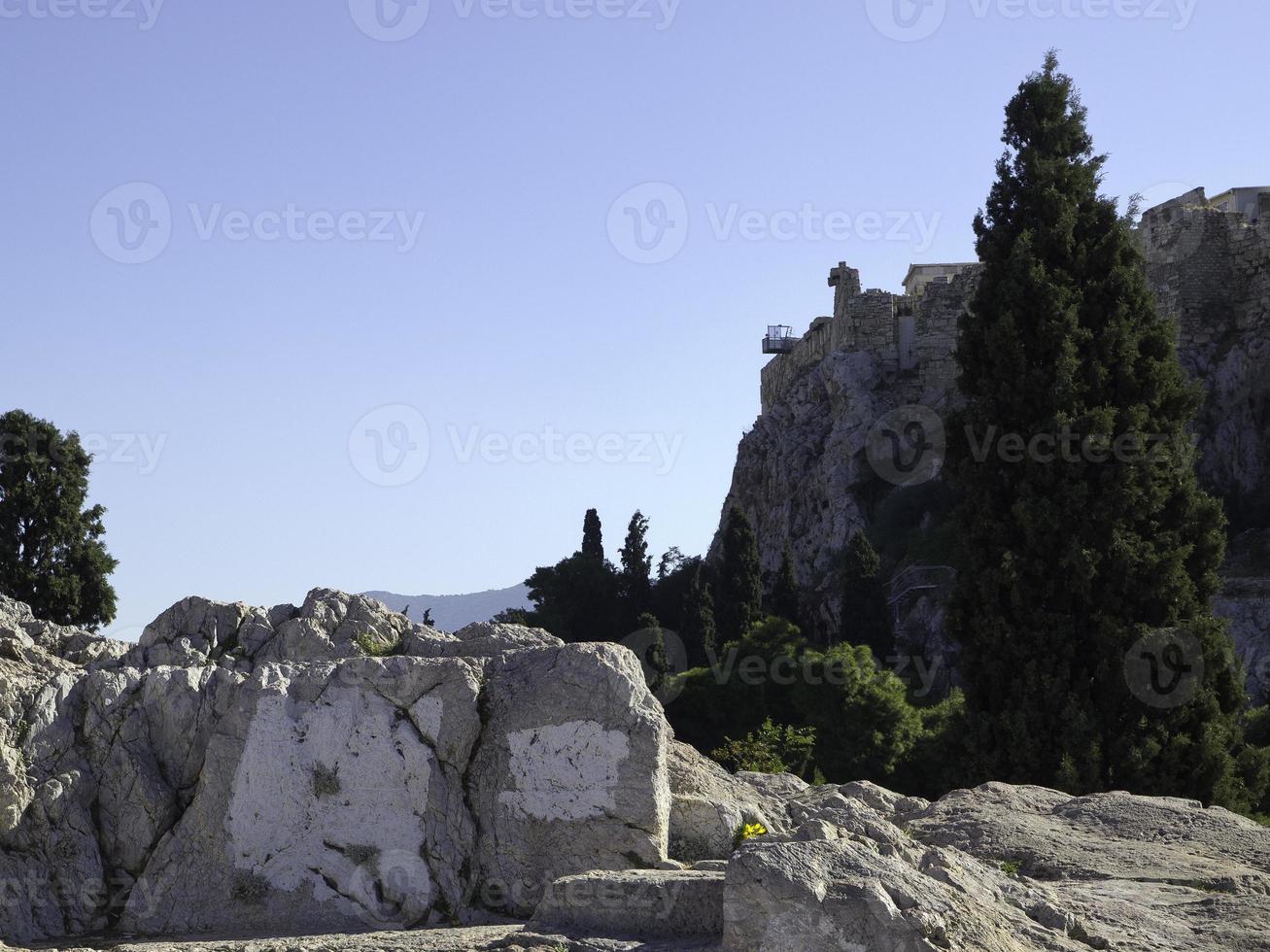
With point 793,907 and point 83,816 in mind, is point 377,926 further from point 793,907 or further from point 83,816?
point 793,907

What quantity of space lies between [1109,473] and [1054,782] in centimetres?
347

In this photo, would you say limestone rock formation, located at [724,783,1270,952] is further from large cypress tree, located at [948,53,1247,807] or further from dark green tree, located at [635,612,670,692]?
dark green tree, located at [635,612,670,692]

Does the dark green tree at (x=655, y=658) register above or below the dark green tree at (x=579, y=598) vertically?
below

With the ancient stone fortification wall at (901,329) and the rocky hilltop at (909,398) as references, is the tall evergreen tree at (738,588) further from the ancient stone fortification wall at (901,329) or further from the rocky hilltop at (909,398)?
the ancient stone fortification wall at (901,329)

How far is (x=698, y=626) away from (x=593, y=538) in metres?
9.56

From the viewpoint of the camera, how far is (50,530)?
2952 cm

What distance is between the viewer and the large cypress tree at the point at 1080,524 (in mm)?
15484

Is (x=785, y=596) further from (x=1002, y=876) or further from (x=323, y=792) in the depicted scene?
(x=1002, y=876)

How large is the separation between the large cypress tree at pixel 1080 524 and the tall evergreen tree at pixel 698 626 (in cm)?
2528

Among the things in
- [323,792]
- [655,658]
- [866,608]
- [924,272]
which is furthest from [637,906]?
[924,272]

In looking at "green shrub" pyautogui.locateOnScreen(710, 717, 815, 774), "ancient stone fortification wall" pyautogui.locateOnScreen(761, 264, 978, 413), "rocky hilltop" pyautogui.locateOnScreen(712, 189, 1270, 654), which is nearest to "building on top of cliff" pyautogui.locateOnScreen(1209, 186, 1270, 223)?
"rocky hilltop" pyautogui.locateOnScreen(712, 189, 1270, 654)

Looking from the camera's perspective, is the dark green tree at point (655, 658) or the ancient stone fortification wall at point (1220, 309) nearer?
the dark green tree at point (655, 658)

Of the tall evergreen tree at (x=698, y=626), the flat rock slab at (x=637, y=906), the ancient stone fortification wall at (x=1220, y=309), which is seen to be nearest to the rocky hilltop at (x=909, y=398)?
the ancient stone fortification wall at (x=1220, y=309)

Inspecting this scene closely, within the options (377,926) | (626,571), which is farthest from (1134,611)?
(626,571)
